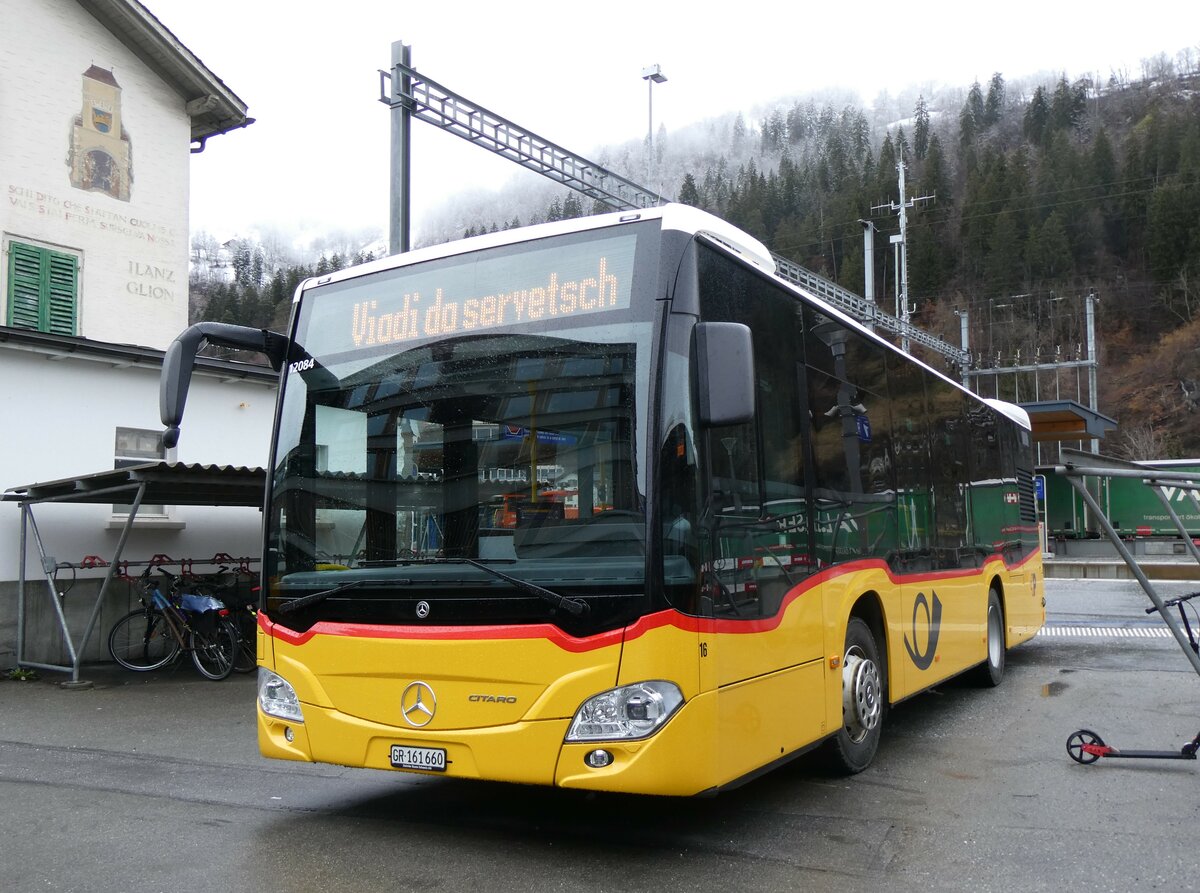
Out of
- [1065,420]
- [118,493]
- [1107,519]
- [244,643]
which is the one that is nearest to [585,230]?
[1107,519]

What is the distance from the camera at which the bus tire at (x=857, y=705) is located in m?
6.62

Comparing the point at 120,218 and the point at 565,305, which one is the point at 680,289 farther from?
the point at 120,218

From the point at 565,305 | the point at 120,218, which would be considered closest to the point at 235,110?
the point at 120,218

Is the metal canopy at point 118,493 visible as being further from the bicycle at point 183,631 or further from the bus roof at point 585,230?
the bus roof at point 585,230

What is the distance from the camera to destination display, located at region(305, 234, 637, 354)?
527cm

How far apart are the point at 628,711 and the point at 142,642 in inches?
406

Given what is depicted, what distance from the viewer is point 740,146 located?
4345 inches

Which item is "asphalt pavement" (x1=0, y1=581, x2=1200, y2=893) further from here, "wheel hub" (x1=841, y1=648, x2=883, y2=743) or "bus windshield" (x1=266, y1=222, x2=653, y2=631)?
"bus windshield" (x1=266, y1=222, x2=653, y2=631)

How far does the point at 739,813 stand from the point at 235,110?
19288mm

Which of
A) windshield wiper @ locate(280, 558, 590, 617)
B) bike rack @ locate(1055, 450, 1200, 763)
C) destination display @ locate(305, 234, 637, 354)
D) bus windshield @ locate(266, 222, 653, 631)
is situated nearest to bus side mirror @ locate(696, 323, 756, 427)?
bus windshield @ locate(266, 222, 653, 631)

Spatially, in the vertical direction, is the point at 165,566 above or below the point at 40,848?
above

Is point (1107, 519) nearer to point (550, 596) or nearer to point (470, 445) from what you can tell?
point (550, 596)

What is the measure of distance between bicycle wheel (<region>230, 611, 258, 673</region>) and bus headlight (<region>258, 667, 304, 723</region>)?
7.11 metres

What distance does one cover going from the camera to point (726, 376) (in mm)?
4941
